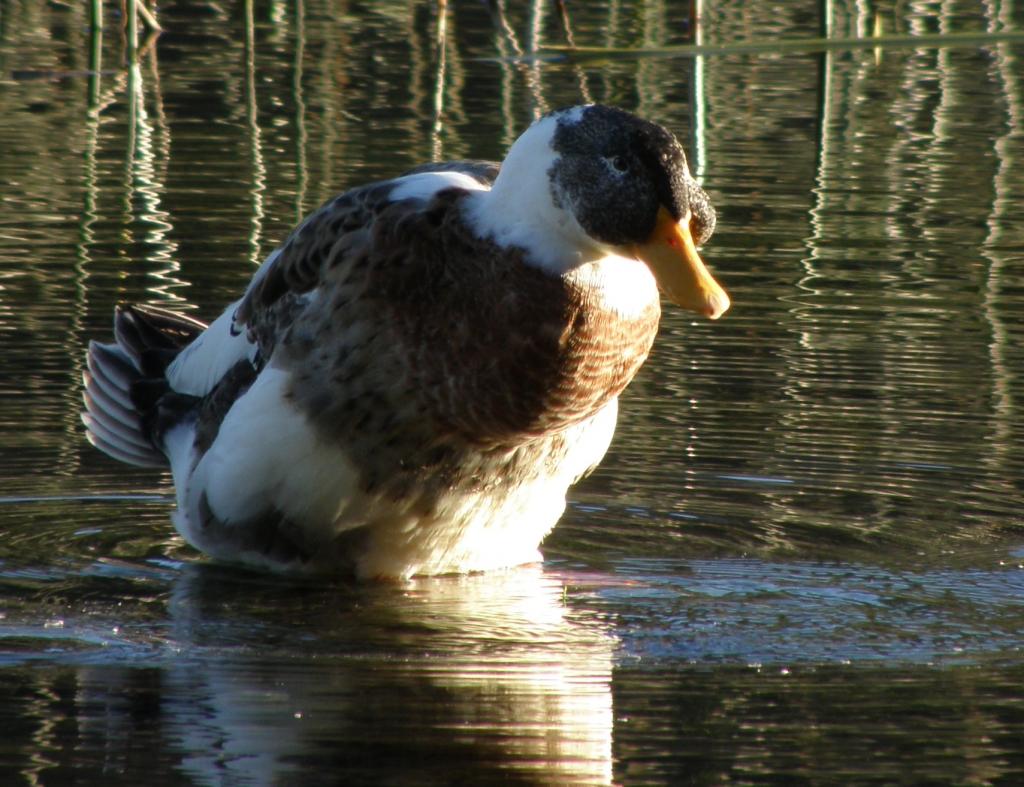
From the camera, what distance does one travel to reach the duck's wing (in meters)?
5.71

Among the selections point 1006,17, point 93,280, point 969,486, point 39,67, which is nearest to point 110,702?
point 969,486

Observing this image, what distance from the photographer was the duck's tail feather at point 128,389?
684cm

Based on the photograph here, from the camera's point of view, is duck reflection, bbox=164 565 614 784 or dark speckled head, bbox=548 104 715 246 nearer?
duck reflection, bbox=164 565 614 784

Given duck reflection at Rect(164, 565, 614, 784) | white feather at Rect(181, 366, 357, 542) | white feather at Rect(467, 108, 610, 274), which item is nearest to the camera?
duck reflection at Rect(164, 565, 614, 784)

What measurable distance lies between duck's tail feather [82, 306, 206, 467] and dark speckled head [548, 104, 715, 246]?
2.00 m

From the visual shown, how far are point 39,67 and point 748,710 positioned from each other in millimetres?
12995

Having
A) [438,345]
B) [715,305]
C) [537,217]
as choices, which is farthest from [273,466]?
[715,305]

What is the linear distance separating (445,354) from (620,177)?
2.20 ft

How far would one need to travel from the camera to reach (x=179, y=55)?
17.5 m

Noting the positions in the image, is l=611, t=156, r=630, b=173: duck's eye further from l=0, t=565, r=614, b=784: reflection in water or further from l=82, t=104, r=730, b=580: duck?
l=0, t=565, r=614, b=784: reflection in water

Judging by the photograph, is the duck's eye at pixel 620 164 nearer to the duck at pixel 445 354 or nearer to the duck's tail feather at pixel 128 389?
the duck at pixel 445 354

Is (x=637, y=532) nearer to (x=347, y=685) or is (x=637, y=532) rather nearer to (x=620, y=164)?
(x=620, y=164)

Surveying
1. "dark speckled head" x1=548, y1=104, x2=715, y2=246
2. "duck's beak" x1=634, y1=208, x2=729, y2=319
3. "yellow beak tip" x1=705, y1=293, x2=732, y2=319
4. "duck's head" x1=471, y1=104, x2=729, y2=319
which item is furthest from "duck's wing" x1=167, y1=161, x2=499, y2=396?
Answer: "yellow beak tip" x1=705, y1=293, x2=732, y2=319

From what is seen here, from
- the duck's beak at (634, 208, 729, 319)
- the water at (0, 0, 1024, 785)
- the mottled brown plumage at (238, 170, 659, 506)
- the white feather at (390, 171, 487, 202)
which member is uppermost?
the white feather at (390, 171, 487, 202)
